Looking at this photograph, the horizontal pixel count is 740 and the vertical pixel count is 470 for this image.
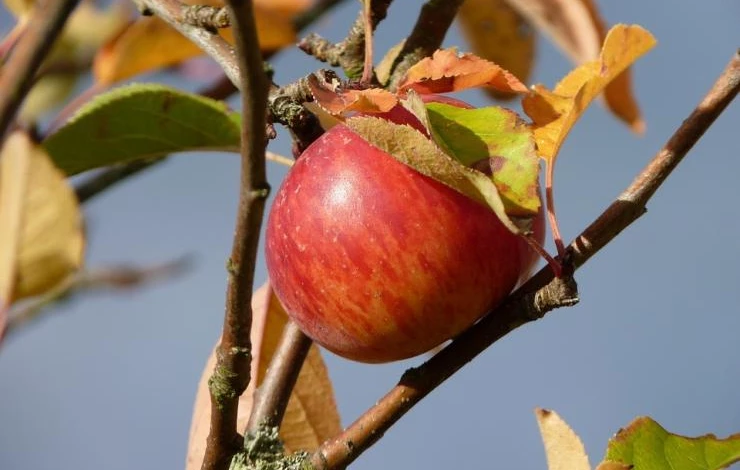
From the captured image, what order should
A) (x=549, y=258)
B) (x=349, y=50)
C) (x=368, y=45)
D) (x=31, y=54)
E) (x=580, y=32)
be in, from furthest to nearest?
(x=580, y=32), (x=349, y=50), (x=368, y=45), (x=549, y=258), (x=31, y=54)

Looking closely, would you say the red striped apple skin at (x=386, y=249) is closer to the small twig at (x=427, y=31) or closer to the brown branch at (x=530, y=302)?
the brown branch at (x=530, y=302)

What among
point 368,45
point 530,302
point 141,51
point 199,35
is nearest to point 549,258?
point 530,302

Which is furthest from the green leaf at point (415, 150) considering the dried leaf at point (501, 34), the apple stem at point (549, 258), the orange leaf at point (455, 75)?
the dried leaf at point (501, 34)

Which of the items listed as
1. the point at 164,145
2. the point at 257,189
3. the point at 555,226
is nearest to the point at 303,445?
the point at 164,145

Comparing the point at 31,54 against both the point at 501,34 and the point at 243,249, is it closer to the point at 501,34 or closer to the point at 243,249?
the point at 243,249

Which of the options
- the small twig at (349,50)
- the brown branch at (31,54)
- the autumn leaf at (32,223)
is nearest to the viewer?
the brown branch at (31,54)

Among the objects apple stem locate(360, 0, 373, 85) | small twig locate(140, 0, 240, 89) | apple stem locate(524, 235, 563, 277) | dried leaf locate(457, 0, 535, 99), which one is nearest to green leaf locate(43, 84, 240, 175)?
small twig locate(140, 0, 240, 89)
